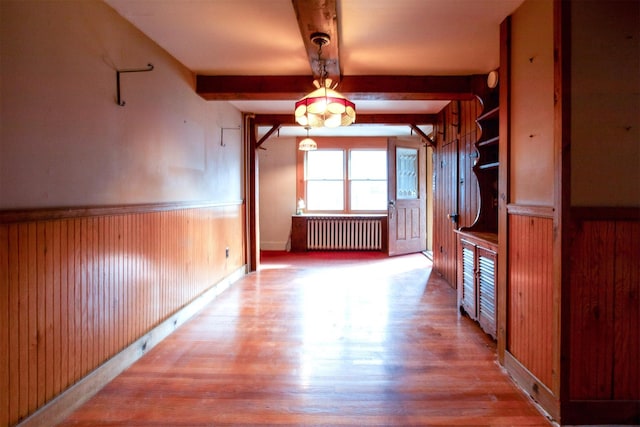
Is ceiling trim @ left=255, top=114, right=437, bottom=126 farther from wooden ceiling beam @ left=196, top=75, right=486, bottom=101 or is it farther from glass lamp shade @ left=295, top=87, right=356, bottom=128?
glass lamp shade @ left=295, top=87, right=356, bottom=128

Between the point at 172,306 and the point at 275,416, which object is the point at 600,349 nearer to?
the point at 275,416

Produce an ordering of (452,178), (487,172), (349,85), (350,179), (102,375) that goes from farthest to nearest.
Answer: (350,179)
(452,178)
(349,85)
(487,172)
(102,375)

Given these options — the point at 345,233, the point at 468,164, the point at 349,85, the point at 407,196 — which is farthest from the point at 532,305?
the point at 345,233

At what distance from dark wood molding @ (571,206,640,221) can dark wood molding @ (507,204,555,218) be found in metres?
0.11

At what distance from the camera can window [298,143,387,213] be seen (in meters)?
7.48

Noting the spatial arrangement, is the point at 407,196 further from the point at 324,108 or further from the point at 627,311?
the point at 627,311

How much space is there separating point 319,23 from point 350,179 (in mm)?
5324

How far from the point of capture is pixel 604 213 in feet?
5.60

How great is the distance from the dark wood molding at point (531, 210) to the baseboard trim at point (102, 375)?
8.95ft

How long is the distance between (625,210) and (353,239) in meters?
5.65

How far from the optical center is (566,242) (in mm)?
1713

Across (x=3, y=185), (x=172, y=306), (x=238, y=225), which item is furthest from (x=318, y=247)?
(x=3, y=185)

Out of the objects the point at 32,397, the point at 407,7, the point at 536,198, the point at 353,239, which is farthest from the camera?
the point at 353,239

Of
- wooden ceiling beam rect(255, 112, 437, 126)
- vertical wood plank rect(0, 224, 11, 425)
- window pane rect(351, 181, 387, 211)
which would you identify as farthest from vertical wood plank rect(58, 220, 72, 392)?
window pane rect(351, 181, 387, 211)
